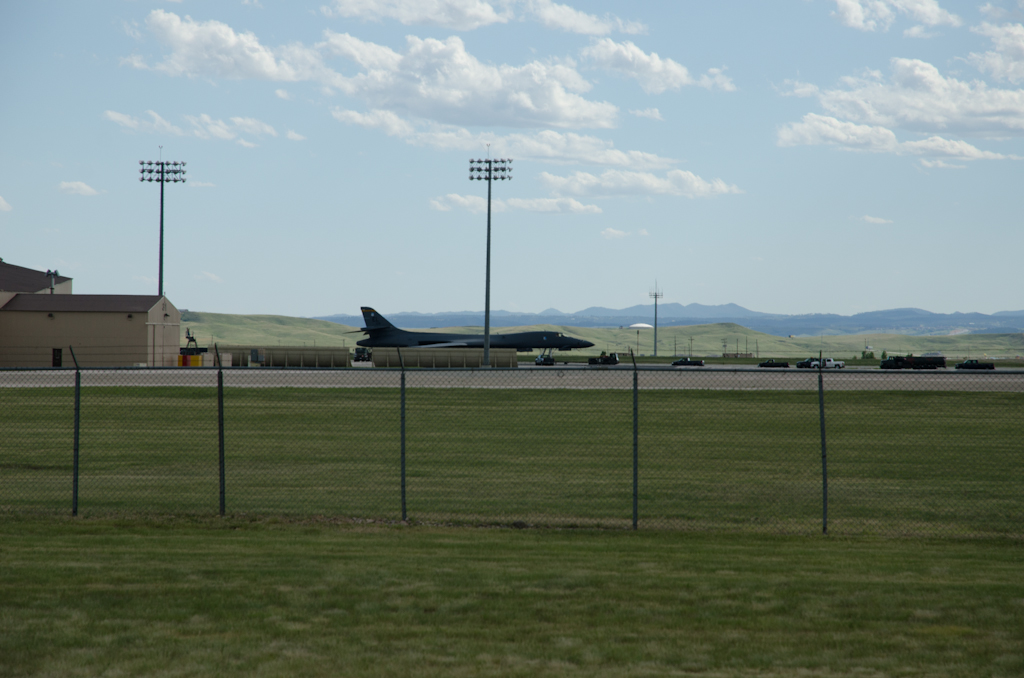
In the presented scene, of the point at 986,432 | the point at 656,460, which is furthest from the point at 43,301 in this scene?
the point at 986,432

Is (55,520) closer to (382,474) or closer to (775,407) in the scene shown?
(382,474)

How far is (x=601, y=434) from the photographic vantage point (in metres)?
21.4

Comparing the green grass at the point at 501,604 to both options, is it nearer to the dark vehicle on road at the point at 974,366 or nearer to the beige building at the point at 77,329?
the beige building at the point at 77,329

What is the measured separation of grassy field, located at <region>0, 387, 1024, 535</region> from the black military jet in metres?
41.6

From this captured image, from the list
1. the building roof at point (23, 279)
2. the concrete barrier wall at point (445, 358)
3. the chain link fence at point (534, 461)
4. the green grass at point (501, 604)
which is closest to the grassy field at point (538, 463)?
the chain link fence at point (534, 461)

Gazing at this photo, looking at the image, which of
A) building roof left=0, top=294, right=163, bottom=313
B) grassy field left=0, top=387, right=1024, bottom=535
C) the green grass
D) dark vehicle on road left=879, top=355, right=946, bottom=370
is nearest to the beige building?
building roof left=0, top=294, right=163, bottom=313

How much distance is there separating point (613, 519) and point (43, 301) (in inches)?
2221

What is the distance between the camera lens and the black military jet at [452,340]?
7038cm

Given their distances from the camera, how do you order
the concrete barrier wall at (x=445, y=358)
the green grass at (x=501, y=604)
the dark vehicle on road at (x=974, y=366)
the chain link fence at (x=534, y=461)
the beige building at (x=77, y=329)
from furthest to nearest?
the concrete barrier wall at (x=445, y=358), the dark vehicle on road at (x=974, y=366), the beige building at (x=77, y=329), the chain link fence at (x=534, y=461), the green grass at (x=501, y=604)

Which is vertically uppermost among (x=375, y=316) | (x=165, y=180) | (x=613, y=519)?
(x=165, y=180)

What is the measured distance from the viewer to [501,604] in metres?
7.23

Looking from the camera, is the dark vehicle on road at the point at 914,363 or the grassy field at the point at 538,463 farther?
the dark vehicle on road at the point at 914,363

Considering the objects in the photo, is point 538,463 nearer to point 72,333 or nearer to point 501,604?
point 501,604

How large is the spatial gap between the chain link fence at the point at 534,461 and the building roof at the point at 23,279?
47966 millimetres
